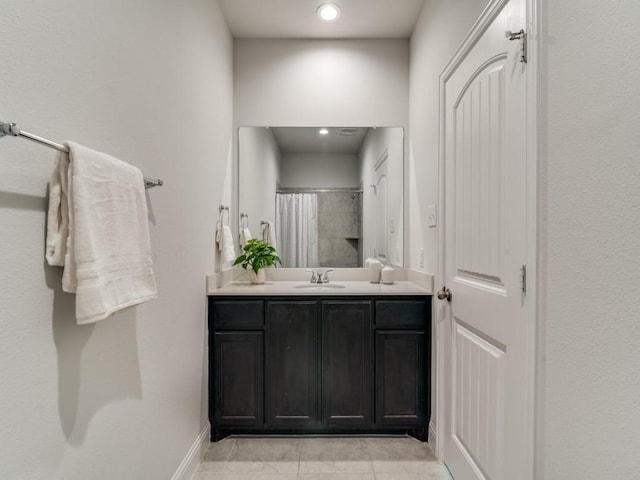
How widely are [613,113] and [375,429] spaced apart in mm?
1951

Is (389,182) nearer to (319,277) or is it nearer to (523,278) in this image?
(319,277)

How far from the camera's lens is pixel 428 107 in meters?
2.16

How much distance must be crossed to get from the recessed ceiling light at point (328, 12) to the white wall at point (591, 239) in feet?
5.15

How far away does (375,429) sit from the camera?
211 cm

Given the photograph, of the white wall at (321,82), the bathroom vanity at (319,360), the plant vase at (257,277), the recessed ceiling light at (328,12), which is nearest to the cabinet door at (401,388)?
the bathroom vanity at (319,360)

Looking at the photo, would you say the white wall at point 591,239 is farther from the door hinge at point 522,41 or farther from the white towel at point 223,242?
the white towel at point 223,242

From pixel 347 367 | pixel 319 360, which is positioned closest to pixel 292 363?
pixel 319 360

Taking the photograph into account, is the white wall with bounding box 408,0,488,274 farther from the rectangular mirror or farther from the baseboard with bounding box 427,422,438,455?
the baseboard with bounding box 427,422,438,455

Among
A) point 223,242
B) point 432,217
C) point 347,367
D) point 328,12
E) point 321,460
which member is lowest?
point 321,460

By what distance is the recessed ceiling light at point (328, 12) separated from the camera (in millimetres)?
2249

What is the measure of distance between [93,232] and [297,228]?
187 cm

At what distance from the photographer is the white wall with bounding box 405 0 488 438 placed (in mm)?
1781

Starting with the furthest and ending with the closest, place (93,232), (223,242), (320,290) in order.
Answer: (223,242)
(320,290)
(93,232)

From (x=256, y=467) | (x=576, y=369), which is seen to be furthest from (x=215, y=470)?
(x=576, y=369)
